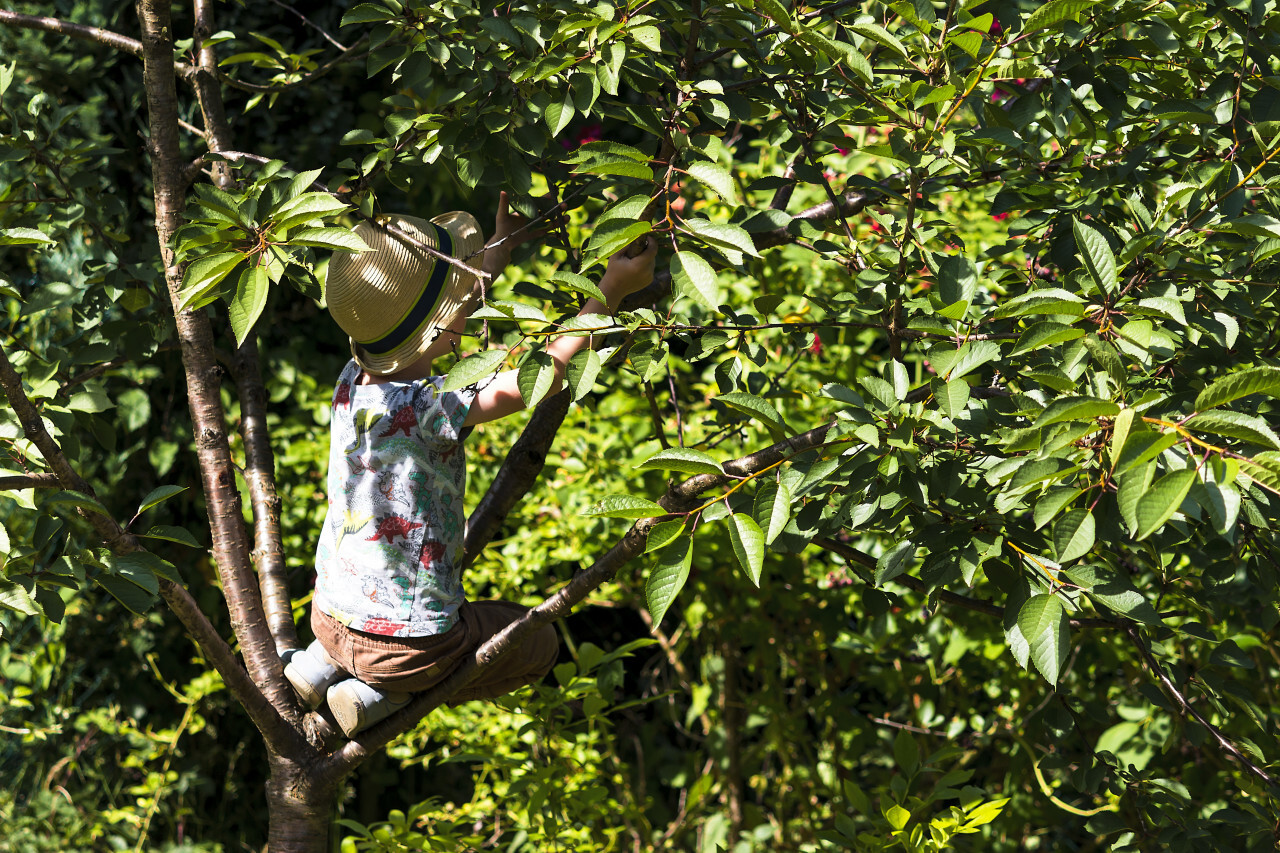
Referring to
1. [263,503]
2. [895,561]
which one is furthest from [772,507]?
[263,503]

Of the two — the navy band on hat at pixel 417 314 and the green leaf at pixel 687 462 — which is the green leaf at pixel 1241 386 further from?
the navy band on hat at pixel 417 314

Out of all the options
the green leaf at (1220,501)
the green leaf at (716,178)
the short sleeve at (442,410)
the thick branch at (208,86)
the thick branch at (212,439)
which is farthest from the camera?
the thick branch at (208,86)

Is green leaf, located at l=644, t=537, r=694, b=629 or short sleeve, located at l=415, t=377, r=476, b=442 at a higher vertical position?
short sleeve, located at l=415, t=377, r=476, b=442

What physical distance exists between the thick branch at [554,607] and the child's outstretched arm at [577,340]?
0.22 m

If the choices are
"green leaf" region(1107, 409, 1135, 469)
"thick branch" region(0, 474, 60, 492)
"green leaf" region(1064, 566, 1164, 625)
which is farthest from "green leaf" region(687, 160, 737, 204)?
"thick branch" region(0, 474, 60, 492)

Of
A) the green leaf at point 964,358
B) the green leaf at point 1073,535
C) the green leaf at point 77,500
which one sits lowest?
the green leaf at point 1073,535

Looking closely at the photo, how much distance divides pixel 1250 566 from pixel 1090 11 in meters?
0.72

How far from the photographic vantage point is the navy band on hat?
1.45 meters

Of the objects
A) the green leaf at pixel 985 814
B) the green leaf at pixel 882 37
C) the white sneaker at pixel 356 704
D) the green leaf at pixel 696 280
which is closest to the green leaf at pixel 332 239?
the green leaf at pixel 696 280

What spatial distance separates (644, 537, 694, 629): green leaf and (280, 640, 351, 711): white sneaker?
27.6 inches

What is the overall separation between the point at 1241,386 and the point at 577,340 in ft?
2.52

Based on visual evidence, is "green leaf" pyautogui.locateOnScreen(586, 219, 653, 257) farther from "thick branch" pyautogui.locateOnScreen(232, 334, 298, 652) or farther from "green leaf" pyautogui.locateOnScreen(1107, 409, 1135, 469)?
"thick branch" pyautogui.locateOnScreen(232, 334, 298, 652)

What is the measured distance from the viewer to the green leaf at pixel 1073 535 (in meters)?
0.86

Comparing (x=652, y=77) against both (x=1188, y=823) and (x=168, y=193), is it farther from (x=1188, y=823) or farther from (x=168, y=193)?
(x=1188, y=823)
